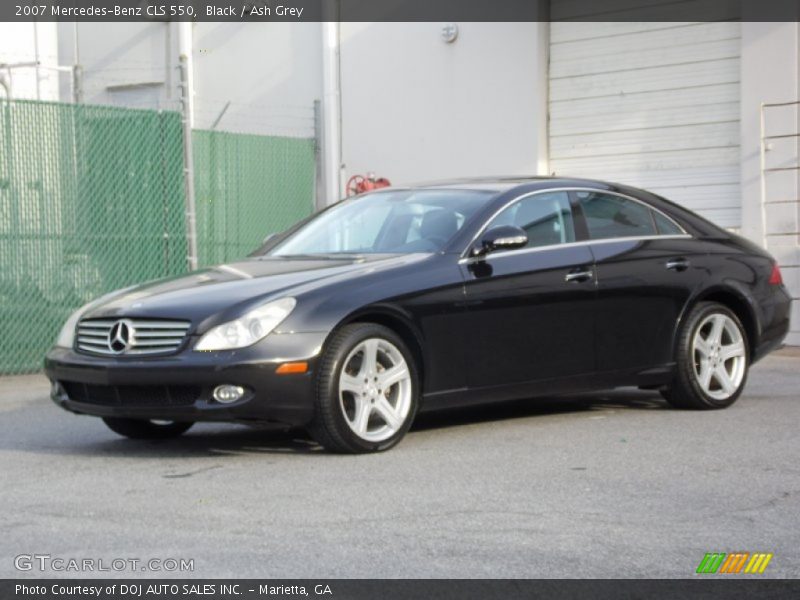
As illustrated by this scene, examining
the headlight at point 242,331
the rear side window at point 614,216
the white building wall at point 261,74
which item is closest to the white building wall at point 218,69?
the white building wall at point 261,74

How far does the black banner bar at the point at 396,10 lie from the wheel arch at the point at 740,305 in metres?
6.19

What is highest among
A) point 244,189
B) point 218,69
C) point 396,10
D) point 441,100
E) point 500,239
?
point 396,10

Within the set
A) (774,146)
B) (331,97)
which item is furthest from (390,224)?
(331,97)

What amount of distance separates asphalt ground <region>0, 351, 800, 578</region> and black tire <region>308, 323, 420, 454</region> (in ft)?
→ 0.32

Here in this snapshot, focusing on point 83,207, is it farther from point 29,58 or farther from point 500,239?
point 500,239

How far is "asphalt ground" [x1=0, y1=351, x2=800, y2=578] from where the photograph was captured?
5316 mm

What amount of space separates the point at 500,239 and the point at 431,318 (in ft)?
2.15

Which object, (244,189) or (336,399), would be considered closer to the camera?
(336,399)

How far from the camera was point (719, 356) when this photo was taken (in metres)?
9.65

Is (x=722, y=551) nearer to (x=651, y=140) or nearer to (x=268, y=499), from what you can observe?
(x=268, y=499)

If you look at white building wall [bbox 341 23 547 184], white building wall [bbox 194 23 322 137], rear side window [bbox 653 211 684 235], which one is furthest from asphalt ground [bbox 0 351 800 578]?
white building wall [bbox 194 23 322 137]

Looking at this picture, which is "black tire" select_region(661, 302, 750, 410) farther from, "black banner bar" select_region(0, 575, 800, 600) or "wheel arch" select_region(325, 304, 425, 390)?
"black banner bar" select_region(0, 575, 800, 600)

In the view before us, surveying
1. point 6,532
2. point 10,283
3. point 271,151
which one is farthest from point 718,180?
point 6,532

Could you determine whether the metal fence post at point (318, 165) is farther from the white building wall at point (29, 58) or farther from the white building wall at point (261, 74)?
the white building wall at point (29, 58)
